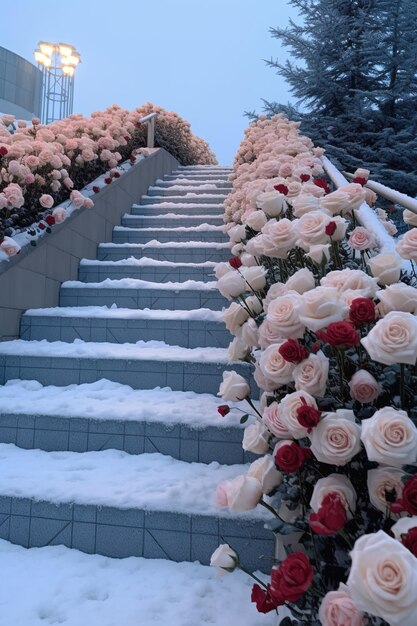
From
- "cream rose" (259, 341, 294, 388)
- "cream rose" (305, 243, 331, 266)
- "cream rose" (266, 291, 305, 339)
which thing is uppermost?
"cream rose" (305, 243, 331, 266)

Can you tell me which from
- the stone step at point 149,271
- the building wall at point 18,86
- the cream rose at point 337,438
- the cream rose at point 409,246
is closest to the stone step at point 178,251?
the stone step at point 149,271

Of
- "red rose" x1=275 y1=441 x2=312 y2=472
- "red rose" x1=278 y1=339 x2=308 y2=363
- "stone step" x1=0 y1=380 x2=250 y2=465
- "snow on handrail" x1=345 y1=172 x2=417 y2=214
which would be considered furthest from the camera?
"stone step" x1=0 y1=380 x2=250 y2=465

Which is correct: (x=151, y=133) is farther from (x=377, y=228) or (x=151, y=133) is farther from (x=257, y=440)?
(x=257, y=440)

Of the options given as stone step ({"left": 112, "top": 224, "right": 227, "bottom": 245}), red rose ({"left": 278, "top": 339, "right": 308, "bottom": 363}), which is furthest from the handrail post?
red rose ({"left": 278, "top": 339, "right": 308, "bottom": 363})

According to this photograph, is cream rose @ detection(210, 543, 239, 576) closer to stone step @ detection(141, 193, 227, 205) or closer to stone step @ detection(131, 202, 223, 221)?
stone step @ detection(131, 202, 223, 221)

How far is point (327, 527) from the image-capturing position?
99cm

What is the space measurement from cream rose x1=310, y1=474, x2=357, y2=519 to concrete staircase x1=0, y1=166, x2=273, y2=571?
941mm

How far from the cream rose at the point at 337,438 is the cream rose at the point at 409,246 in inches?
27.4

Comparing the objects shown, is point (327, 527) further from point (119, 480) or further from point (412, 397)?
point (119, 480)

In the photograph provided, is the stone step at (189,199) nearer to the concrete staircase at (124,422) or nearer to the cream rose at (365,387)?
the concrete staircase at (124,422)

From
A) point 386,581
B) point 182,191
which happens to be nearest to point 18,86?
point 182,191

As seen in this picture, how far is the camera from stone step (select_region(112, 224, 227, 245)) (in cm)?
549

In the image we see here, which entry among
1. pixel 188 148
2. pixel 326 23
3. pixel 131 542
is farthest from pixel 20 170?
pixel 188 148

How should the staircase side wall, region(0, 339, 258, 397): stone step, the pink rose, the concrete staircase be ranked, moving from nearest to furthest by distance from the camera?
the concrete staircase < region(0, 339, 258, 397): stone step < the staircase side wall < the pink rose
